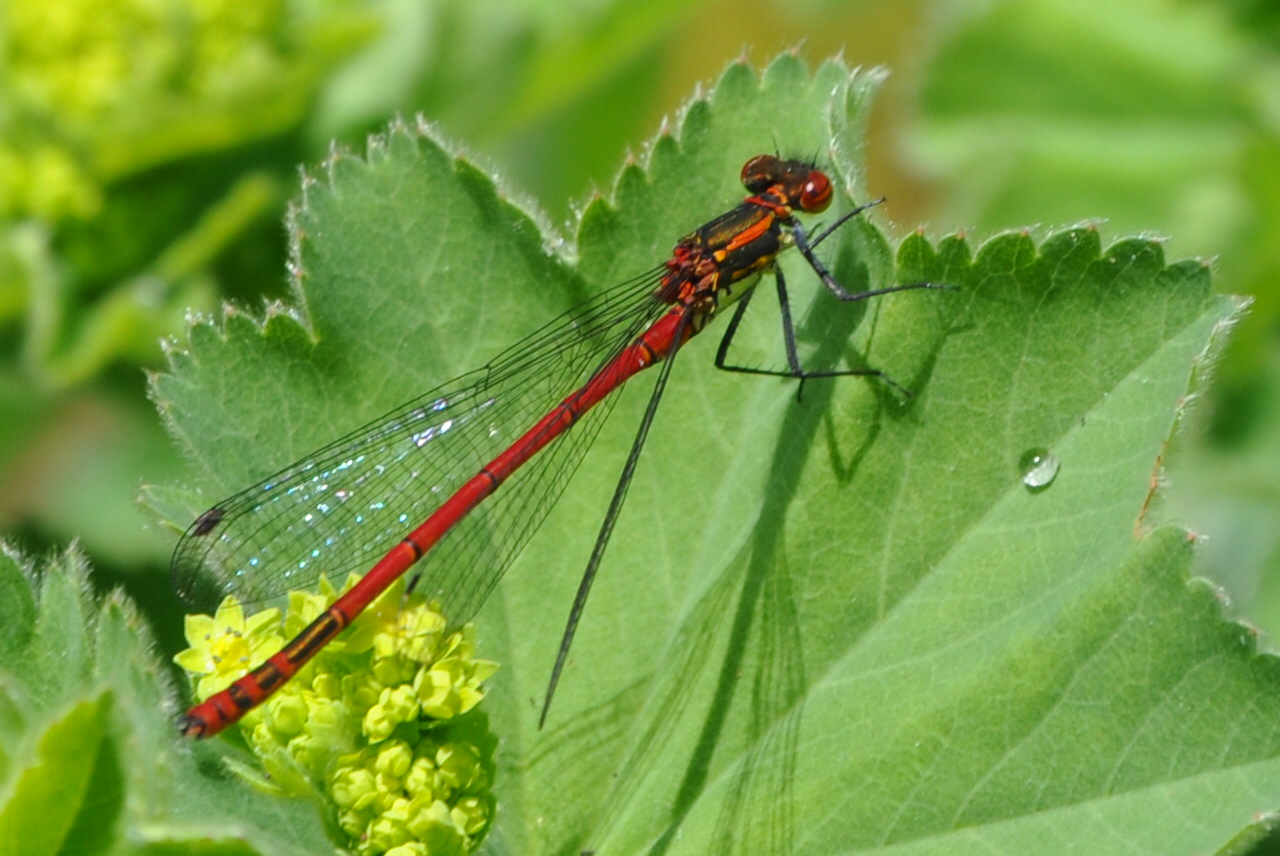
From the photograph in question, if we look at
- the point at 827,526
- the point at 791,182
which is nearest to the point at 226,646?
the point at 827,526

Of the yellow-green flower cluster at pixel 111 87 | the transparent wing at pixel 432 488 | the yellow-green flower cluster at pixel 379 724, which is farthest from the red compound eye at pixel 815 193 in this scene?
the yellow-green flower cluster at pixel 111 87

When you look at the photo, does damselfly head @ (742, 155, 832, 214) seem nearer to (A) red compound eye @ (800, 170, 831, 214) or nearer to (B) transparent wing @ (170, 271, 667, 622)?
(A) red compound eye @ (800, 170, 831, 214)

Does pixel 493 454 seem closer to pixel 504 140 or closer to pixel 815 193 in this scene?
pixel 815 193

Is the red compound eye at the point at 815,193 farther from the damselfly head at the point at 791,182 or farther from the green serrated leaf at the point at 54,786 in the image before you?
the green serrated leaf at the point at 54,786

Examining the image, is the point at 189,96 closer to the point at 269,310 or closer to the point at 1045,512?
the point at 269,310

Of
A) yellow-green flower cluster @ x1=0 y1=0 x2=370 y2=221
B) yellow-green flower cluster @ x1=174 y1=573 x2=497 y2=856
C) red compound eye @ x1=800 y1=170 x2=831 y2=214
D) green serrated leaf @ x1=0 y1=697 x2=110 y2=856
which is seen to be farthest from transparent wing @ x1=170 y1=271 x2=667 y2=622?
yellow-green flower cluster @ x1=0 y1=0 x2=370 y2=221

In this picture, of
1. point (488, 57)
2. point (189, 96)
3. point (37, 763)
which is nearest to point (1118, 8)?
point (488, 57)
